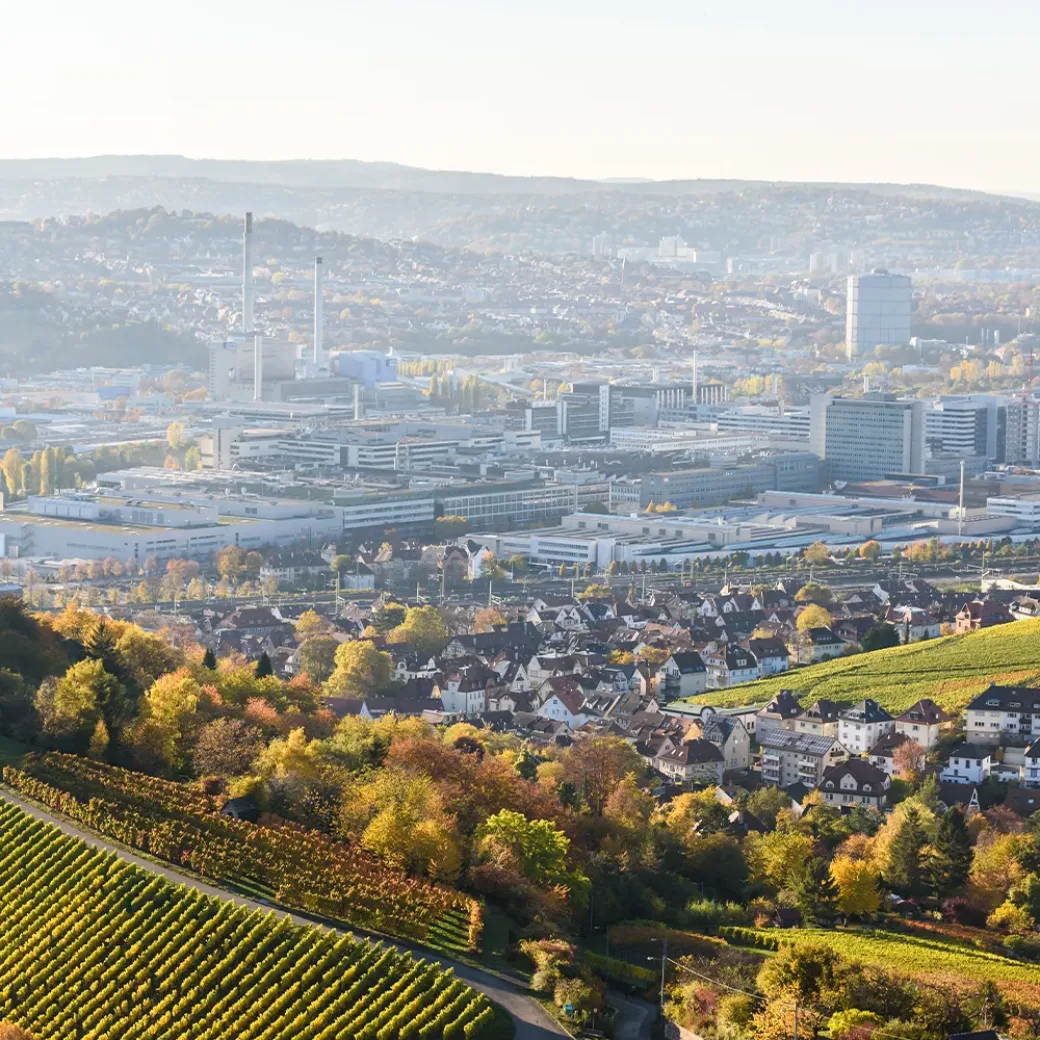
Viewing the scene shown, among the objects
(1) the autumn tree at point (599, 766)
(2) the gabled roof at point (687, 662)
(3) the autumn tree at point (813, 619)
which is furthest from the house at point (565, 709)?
(3) the autumn tree at point (813, 619)

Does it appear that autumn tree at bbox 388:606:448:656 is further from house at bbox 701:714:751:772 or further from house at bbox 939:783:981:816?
house at bbox 939:783:981:816

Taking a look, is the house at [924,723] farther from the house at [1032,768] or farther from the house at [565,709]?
the house at [565,709]

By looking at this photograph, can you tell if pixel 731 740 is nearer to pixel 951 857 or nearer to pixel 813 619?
pixel 951 857

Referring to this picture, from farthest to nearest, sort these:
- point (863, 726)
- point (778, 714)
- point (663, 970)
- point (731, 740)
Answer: point (778, 714)
point (863, 726)
point (731, 740)
point (663, 970)

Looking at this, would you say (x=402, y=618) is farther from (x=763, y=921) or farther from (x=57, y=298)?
(x=57, y=298)

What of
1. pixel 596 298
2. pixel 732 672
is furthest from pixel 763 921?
pixel 596 298

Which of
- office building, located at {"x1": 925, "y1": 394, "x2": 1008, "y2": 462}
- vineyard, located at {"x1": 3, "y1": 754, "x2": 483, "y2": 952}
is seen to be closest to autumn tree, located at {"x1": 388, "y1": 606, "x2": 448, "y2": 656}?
vineyard, located at {"x1": 3, "y1": 754, "x2": 483, "y2": 952}

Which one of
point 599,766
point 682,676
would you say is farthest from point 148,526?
point 599,766
